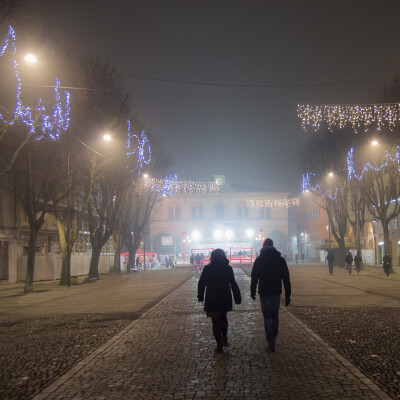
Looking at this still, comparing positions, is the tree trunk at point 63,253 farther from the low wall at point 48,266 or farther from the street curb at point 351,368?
the street curb at point 351,368

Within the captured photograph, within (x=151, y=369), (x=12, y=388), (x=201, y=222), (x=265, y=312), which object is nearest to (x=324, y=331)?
(x=265, y=312)

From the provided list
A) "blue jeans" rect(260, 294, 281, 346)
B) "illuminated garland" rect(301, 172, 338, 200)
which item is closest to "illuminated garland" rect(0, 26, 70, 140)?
"blue jeans" rect(260, 294, 281, 346)

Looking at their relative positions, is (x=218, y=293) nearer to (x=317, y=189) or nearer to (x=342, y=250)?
(x=317, y=189)

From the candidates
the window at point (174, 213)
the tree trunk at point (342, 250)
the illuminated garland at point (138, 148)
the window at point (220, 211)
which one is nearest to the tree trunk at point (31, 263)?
the illuminated garland at point (138, 148)

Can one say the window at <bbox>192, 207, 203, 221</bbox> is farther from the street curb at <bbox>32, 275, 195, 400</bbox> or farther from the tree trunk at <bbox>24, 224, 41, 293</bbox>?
the street curb at <bbox>32, 275, 195, 400</bbox>

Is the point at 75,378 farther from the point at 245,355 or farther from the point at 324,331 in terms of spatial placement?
the point at 324,331

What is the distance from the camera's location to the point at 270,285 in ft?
28.5

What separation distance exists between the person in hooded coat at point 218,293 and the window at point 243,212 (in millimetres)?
91088

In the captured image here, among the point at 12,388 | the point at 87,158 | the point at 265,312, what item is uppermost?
the point at 87,158

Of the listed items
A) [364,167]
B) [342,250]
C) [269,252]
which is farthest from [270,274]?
[342,250]

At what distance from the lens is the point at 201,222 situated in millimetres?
100000

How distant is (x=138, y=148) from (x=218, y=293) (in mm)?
32097

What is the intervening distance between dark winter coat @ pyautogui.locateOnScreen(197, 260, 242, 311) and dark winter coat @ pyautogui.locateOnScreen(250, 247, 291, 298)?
0.40 meters

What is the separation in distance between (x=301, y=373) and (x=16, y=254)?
30468 millimetres
